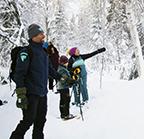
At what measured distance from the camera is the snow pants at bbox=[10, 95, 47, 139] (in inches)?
242

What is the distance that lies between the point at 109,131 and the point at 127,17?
13.8 m

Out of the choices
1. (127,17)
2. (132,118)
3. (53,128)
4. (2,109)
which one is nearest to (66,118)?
(53,128)

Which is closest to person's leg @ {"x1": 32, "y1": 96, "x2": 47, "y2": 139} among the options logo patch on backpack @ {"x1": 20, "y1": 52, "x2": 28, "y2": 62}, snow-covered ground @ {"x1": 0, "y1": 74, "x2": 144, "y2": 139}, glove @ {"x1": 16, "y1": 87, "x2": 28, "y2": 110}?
glove @ {"x1": 16, "y1": 87, "x2": 28, "y2": 110}

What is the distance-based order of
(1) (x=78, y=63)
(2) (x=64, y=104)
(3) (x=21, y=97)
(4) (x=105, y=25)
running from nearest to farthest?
(3) (x=21, y=97), (2) (x=64, y=104), (1) (x=78, y=63), (4) (x=105, y=25)

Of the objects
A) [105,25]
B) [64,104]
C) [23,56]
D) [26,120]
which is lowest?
[26,120]

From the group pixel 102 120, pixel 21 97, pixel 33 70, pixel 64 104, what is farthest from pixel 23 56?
pixel 64 104

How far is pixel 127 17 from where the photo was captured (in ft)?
67.6

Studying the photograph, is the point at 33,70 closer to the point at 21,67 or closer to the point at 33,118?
the point at 21,67

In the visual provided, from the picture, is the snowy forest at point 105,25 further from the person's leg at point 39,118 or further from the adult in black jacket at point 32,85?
the person's leg at point 39,118

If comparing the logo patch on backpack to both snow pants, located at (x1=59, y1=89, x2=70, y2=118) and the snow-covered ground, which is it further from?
snow pants, located at (x1=59, y1=89, x2=70, y2=118)

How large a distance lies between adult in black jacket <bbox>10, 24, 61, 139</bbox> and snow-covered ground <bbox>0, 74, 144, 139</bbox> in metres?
1.34

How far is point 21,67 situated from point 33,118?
0.78 metres

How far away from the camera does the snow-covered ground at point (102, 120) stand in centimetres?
738

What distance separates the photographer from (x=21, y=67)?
6.06m
